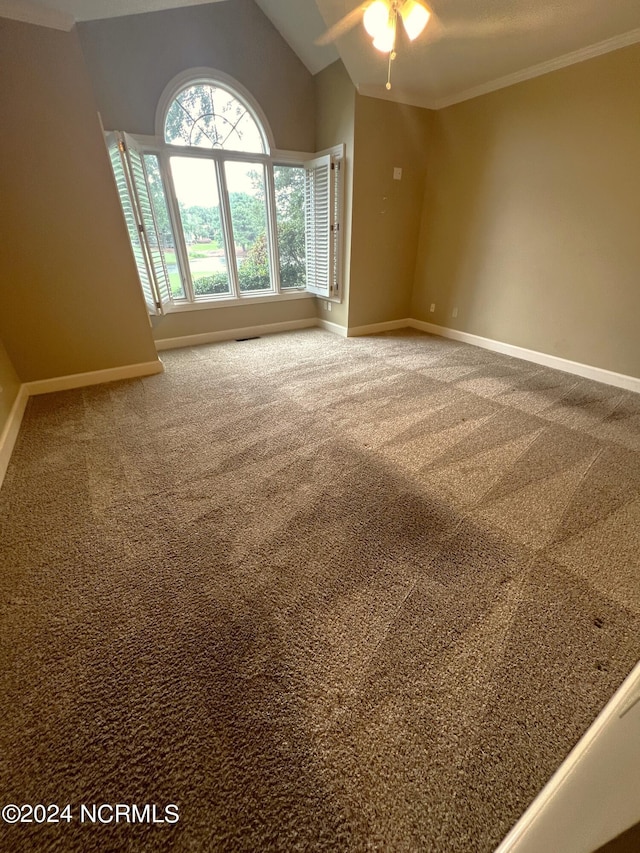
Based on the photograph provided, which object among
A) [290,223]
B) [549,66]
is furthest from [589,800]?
[290,223]


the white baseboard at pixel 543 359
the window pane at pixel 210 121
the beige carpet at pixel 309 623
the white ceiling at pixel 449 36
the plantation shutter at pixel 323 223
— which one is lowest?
the beige carpet at pixel 309 623

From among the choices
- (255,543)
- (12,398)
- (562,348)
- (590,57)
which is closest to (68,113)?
(12,398)

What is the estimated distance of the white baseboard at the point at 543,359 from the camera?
116 inches

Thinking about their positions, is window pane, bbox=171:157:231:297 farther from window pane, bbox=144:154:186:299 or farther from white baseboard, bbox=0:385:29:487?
white baseboard, bbox=0:385:29:487

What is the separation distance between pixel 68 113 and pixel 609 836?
3.77 metres

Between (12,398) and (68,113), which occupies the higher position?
(68,113)

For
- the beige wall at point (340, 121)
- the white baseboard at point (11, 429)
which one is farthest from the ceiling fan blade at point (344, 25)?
the white baseboard at point (11, 429)

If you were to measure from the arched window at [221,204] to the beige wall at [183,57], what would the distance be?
0.38 feet

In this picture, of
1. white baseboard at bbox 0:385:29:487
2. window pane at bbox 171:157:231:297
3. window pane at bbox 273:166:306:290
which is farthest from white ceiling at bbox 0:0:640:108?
white baseboard at bbox 0:385:29:487

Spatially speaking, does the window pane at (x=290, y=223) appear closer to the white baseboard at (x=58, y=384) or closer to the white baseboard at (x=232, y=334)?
the white baseboard at (x=232, y=334)

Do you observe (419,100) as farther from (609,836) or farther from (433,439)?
(609,836)

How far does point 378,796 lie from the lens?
0.80 metres

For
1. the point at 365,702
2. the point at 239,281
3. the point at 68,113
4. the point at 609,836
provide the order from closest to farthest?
the point at 609,836
the point at 365,702
the point at 68,113
the point at 239,281

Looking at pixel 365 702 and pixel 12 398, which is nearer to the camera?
pixel 365 702
